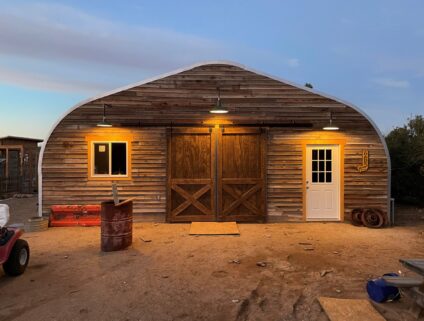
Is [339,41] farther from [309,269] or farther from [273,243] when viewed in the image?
[309,269]

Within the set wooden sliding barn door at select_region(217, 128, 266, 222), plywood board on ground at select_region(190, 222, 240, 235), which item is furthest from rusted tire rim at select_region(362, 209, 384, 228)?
plywood board on ground at select_region(190, 222, 240, 235)

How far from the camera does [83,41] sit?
1457cm

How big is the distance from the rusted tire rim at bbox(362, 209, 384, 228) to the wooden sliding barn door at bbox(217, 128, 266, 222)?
9.04ft

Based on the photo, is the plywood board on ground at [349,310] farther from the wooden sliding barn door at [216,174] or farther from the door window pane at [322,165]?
the door window pane at [322,165]

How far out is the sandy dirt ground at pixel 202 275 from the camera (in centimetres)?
432

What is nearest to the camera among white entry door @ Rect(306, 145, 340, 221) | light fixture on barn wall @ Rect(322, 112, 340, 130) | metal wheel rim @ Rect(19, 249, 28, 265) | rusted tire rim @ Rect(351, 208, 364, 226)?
metal wheel rim @ Rect(19, 249, 28, 265)

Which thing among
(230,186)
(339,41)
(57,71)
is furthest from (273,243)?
(339,41)

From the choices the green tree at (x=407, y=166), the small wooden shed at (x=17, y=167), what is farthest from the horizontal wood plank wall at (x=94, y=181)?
the green tree at (x=407, y=166)

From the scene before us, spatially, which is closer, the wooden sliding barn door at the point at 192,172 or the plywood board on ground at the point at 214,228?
the plywood board on ground at the point at 214,228

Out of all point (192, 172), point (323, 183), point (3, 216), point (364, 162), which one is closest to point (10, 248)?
point (3, 216)

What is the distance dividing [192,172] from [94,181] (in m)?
2.77

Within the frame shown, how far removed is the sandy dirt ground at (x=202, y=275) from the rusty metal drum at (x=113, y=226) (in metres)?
0.25

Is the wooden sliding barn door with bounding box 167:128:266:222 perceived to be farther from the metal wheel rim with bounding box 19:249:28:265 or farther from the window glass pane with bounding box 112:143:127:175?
the metal wheel rim with bounding box 19:249:28:265

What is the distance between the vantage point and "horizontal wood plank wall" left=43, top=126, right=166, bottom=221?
10.1 meters
